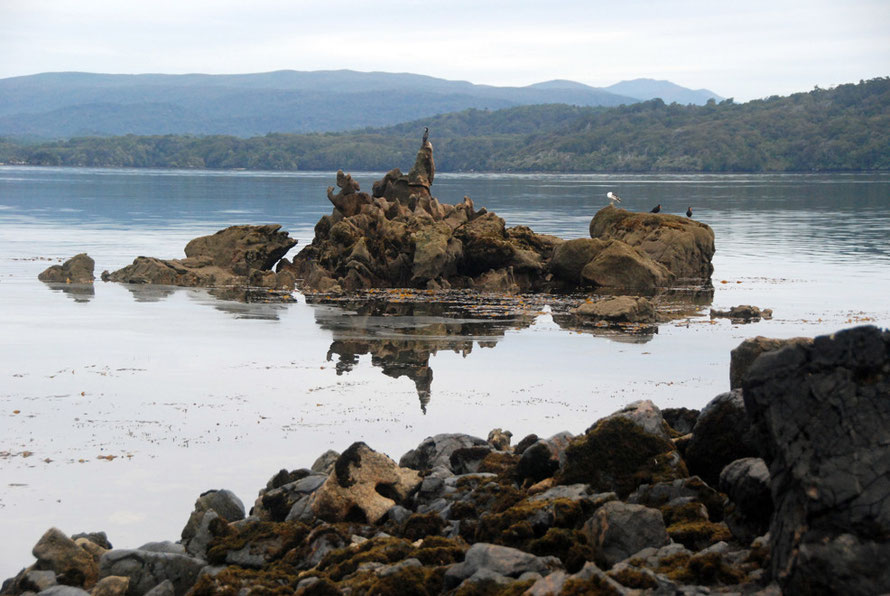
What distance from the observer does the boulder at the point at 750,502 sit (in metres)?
12.3

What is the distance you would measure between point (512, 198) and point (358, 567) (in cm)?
12105

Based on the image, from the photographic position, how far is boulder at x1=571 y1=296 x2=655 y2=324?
117 ft

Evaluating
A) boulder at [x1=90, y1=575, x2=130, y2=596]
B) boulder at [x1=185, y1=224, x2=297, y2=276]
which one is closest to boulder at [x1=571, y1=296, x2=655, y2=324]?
boulder at [x1=185, y1=224, x2=297, y2=276]

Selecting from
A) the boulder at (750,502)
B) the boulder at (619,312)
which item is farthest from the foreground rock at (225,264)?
the boulder at (750,502)

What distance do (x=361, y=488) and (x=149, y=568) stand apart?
3449 millimetres

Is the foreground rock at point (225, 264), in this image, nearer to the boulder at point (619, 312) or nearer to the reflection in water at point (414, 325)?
the reflection in water at point (414, 325)

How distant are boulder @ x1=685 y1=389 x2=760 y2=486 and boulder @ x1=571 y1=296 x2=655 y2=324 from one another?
66.0 feet

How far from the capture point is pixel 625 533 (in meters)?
12.6

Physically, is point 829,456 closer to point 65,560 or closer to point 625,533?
point 625,533

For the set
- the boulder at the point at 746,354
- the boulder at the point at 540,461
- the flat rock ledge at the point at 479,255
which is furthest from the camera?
the flat rock ledge at the point at 479,255

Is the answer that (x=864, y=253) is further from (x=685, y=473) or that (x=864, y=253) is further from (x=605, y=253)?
(x=685, y=473)

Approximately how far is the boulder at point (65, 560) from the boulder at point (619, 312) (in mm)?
23460

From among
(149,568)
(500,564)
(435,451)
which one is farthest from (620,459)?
(149,568)

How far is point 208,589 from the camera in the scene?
13.3m
